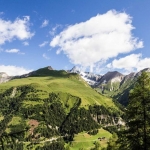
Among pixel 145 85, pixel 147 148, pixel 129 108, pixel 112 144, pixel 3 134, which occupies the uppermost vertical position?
pixel 145 85

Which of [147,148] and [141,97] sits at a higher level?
[141,97]

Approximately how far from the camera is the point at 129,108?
1353 inches

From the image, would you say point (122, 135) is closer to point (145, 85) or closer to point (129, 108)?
point (129, 108)

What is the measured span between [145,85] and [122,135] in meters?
7.83

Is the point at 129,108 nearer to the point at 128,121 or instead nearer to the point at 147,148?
the point at 128,121

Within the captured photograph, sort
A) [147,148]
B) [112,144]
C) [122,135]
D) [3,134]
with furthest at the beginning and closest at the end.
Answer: [112,144] → [122,135] → [147,148] → [3,134]

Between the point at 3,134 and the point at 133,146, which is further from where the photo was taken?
the point at 133,146

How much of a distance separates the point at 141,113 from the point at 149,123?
163 centimetres

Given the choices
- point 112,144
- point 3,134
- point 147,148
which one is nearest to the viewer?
point 3,134

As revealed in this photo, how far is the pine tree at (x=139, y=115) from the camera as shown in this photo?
3325cm

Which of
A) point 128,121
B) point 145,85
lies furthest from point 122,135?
point 145,85

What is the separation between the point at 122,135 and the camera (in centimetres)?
3556

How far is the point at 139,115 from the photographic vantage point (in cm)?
3397

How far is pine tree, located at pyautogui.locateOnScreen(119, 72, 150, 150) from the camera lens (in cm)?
3325
